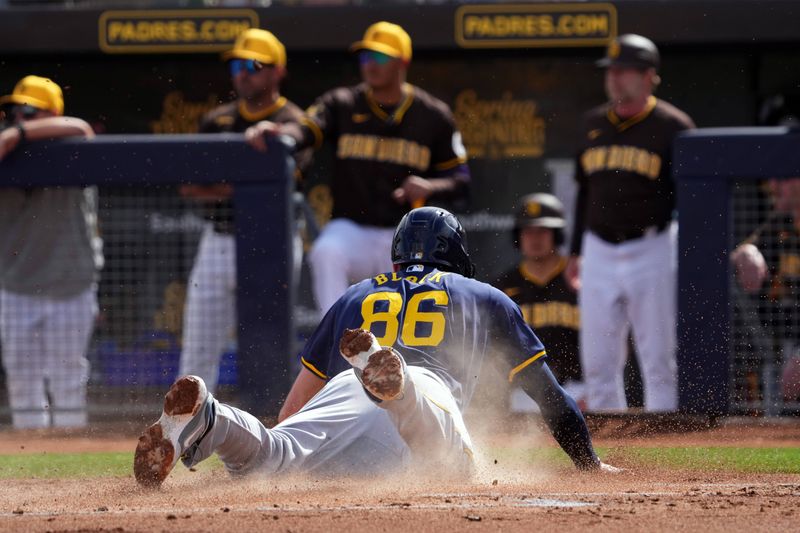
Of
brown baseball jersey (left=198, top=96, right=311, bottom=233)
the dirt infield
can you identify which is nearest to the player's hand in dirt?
brown baseball jersey (left=198, top=96, right=311, bottom=233)

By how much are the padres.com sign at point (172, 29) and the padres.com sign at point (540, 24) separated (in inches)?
54.1

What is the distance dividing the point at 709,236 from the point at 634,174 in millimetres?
526

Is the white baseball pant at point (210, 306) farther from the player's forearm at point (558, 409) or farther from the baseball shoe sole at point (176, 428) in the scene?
the baseball shoe sole at point (176, 428)

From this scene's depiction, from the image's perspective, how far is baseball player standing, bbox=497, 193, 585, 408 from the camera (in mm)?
7285

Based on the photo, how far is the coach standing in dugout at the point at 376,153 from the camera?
702 cm

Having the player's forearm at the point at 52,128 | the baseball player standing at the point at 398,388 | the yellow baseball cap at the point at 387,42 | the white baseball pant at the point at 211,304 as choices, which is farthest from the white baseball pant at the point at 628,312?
the player's forearm at the point at 52,128

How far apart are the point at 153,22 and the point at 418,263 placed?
427 centimetres

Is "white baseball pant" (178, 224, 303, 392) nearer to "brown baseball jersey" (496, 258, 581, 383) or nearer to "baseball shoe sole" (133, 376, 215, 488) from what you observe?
"brown baseball jersey" (496, 258, 581, 383)

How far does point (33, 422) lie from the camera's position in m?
6.84

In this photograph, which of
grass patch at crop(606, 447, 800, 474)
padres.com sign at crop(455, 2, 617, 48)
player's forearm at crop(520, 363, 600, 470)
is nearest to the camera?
player's forearm at crop(520, 363, 600, 470)

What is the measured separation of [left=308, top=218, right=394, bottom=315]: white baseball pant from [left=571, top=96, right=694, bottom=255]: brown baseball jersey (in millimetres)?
1158

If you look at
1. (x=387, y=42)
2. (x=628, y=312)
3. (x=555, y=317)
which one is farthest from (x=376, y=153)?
(x=628, y=312)

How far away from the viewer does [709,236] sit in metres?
6.76

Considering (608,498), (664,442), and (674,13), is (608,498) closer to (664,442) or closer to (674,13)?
(664,442)
